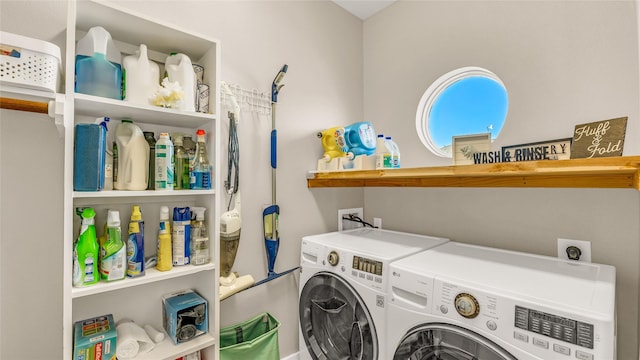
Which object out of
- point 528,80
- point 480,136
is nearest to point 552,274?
point 480,136

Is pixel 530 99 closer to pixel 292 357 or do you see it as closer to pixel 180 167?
pixel 180 167

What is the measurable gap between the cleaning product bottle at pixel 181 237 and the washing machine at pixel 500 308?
3.10ft

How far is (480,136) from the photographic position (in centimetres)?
137

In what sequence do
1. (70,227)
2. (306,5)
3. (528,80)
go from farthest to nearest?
(306,5), (528,80), (70,227)

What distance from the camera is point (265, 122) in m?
1.82

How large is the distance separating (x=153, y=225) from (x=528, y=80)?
6.91ft

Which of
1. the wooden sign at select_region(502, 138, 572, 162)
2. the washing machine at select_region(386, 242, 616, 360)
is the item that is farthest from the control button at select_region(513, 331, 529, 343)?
the wooden sign at select_region(502, 138, 572, 162)

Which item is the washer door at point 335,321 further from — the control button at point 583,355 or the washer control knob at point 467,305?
the control button at point 583,355

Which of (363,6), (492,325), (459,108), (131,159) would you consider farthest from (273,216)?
(363,6)

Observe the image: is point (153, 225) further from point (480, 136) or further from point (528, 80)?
point (528, 80)

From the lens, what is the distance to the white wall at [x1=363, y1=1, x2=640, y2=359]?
1.28 metres

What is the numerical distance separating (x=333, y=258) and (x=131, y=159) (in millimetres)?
1075

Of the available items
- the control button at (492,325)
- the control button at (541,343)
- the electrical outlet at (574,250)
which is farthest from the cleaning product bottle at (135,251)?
the electrical outlet at (574,250)

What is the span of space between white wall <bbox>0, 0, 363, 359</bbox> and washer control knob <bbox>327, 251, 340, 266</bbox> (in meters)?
0.41
